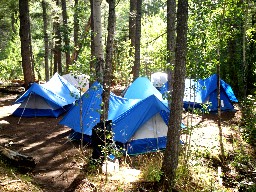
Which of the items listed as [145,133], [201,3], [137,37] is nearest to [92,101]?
[145,133]

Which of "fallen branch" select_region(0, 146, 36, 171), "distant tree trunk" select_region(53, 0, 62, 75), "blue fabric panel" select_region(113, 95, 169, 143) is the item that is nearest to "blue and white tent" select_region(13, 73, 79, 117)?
"blue fabric panel" select_region(113, 95, 169, 143)

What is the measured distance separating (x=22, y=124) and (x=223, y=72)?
1219cm

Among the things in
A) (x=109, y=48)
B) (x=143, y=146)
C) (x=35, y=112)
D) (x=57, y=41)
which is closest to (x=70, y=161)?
(x=143, y=146)

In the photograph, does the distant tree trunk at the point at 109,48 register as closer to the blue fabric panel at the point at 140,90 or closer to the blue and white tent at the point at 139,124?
the blue and white tent at the point at 139,124

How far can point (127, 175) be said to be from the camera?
21.3 ft

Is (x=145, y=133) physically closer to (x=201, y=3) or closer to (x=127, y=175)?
(x=127, y=175)

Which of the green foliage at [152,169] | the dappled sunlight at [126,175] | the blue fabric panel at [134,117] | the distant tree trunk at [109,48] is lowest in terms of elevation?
the dappled sunlight at [126,175]

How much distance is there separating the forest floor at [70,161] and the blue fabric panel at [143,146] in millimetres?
429

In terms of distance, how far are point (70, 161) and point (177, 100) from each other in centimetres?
336

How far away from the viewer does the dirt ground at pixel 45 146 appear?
6.37 metres

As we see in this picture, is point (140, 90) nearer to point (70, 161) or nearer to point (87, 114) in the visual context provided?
point (87, 114)

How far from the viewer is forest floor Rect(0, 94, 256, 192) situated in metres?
5.88

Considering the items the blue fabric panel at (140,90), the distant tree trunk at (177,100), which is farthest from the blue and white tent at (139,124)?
the blue fabric panel at (140,90)

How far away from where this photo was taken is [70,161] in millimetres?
7336
